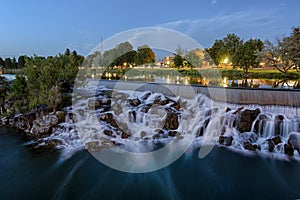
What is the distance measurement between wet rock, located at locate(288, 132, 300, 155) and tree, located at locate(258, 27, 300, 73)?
52.0 ft

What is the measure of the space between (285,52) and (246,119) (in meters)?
17.7

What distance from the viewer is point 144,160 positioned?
21.4 ft

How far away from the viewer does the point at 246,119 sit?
7938 millimetres

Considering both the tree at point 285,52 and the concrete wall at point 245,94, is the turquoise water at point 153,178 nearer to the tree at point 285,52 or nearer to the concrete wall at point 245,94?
the concrete wall at point 245,94

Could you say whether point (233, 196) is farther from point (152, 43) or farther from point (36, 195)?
point (152, 43)

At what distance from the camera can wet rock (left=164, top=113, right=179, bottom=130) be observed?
28.0 ft

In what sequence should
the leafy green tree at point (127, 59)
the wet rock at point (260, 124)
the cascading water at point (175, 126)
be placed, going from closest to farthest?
1. the cascading water at point (175, 126)
2. the wet rock at point (260, 124)
3. the leafy green tree at point (127, 59)

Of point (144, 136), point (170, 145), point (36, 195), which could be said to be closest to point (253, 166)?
point (170, 145)

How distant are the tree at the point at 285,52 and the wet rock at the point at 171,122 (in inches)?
694

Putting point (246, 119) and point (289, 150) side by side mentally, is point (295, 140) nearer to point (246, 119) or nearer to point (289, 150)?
point (289, 150)

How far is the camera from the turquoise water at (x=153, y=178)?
4977mm

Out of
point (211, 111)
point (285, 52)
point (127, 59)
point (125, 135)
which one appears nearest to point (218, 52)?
point (285, 52)

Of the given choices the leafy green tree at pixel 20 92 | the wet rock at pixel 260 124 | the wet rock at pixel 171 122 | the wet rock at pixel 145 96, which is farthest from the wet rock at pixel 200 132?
the leafy green tree at pixel 20 92

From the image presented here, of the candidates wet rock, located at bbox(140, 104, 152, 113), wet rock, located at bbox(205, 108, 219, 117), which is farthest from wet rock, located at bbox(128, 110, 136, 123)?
wet rock, located at bbox(205, 108, 219, 117)
